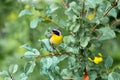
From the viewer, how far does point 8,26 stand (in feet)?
12.1

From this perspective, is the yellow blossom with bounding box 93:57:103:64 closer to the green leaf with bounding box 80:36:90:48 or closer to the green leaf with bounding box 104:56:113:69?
the green leaf with bounding box 104:56:113:69

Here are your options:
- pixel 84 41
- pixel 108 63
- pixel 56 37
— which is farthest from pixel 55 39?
pixel 108 63

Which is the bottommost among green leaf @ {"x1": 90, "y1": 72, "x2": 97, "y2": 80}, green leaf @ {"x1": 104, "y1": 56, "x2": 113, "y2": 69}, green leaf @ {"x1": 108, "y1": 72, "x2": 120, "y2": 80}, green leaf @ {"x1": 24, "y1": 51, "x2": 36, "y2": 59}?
Result: green leaf @ {"x1": 108, "y1": 72, "x2": 120, "y2": 80}

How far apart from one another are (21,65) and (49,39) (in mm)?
1882

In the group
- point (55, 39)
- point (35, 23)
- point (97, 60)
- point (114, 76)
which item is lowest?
point (114, 76)

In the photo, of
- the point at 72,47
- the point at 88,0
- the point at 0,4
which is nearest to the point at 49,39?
the point at 72,47

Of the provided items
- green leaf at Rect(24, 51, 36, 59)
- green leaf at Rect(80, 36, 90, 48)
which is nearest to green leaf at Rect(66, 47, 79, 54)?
green leaf at Rect(80, 36, 90, 48)

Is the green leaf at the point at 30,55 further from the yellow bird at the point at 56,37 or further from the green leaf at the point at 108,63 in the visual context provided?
the green leaf at the point at 108,63

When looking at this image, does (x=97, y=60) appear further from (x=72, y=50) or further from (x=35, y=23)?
(x=35, y=23)

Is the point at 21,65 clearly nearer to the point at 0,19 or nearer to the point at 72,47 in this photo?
the point at 0,19

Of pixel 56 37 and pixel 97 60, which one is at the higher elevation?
pixel 56 37

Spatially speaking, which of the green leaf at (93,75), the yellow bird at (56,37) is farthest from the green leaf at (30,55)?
the green leaf at (93,75)

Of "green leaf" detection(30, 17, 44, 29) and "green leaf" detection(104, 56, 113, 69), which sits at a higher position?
"green leaf" detection(30, 17, 44, 29)

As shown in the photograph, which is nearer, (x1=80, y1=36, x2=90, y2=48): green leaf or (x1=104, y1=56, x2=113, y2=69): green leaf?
(x1=80, y1=36, x2=90, y2=48): green leaf
